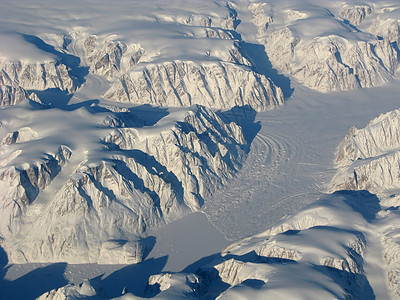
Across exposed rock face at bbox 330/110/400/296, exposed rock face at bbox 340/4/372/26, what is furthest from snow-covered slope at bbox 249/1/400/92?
exposed rock face at bbox 330/110/400/296

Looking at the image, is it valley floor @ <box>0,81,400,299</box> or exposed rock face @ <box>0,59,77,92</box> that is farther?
exposed rock face @ <box>0,59,77,92</box>

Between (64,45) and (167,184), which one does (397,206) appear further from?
(64,45)

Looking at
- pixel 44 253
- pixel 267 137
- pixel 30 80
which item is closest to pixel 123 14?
pixel 30 80

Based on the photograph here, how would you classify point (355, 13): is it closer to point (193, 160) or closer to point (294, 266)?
point (193, 160)

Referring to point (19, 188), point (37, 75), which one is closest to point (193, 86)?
point (37, 75)

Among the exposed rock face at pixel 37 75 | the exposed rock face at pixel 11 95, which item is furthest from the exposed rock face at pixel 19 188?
the exposed rock face at pixel 37 75

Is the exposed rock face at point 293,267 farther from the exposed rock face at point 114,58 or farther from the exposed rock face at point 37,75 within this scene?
the exposed rock face at point 114,58

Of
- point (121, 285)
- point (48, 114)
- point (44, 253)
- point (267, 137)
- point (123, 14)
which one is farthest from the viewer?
point (123, 14)

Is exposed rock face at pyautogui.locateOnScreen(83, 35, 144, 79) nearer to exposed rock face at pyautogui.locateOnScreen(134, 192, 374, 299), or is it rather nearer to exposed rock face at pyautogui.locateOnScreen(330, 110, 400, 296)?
exposed rock face at pyautogui.locateOnScreen(330, 110, 400, 296)
